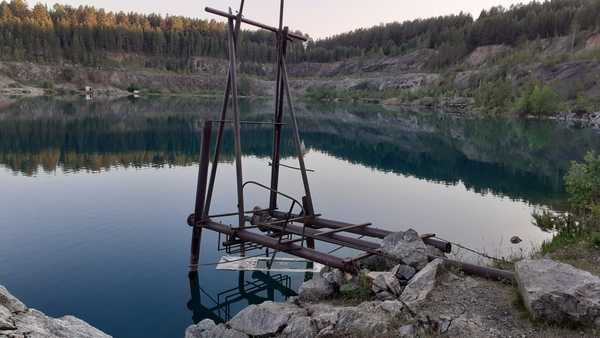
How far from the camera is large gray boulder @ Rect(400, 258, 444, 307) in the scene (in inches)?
313

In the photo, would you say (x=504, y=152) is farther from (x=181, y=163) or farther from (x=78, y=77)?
(x=78, y=77)

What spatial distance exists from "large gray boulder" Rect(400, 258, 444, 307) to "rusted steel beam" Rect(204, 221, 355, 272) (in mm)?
1702

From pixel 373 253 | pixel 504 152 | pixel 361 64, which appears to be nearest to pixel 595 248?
pixel 373 253

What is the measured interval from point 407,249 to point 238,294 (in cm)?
544

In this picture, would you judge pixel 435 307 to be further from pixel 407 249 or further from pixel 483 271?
pixel 407 249

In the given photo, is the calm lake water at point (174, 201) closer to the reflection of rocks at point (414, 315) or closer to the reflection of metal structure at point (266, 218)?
the reflection of metal structure at point (266, 218)

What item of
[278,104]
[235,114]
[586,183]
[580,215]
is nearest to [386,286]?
[235,114]

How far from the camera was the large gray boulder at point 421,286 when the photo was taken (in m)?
7.94

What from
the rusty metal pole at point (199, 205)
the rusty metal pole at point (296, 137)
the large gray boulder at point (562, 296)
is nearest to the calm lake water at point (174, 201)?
the rusty metal pole at point (199, 205)

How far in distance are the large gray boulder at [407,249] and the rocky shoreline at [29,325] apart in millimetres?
5851

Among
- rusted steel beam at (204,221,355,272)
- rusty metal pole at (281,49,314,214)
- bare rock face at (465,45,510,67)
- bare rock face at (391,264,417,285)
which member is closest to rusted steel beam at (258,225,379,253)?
rusted steel beam at (204,221,355,272)

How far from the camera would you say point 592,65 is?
309 ft

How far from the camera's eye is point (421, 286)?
8242 millimetres

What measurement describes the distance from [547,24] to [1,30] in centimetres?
17107
